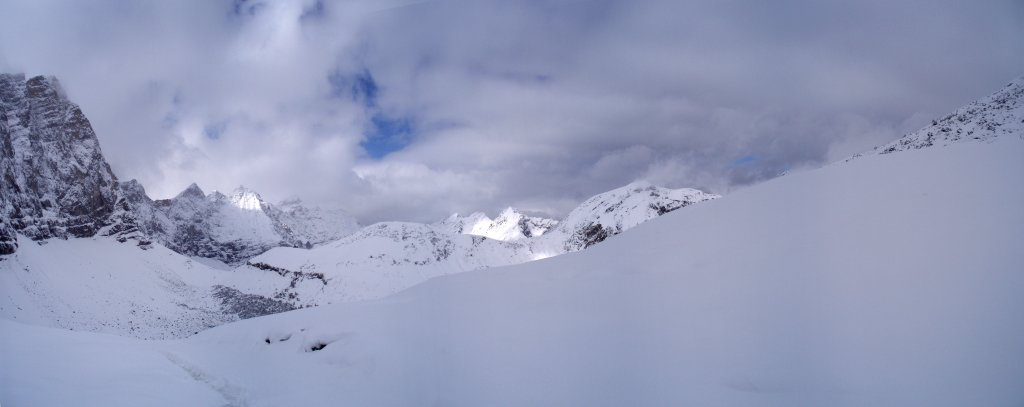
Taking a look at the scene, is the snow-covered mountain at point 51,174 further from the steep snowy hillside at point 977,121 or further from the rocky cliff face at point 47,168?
the steep snowy hillside at point 977,121

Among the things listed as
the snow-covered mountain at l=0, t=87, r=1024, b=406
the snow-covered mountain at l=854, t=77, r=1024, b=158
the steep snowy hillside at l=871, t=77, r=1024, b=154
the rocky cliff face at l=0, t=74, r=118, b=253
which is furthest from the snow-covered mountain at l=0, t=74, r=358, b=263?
the snow-covered mountain at l=854, t=77, r=1024, b=158

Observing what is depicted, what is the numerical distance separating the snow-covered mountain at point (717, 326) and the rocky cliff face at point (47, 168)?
371ft

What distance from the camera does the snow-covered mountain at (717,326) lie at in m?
4.70

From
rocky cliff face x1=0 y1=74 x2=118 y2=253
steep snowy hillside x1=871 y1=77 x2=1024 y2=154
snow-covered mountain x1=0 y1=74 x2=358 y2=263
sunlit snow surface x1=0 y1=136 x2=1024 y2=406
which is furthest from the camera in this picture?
snow-covered mountain x1=0 y1=74 x2=358 y2=263

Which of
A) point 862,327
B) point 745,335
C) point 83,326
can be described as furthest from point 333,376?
point 83,326

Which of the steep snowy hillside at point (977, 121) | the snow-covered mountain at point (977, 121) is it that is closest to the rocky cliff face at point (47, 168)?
the steep snowy hillside at point (977, 121)

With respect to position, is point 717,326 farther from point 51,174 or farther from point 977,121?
point 51,174

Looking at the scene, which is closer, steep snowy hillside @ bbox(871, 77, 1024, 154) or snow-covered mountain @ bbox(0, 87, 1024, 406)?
snow-covered mountain @ bbox(0, 87, 1024, 406)

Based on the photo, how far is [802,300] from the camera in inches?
245

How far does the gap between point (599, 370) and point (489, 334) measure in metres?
2.72

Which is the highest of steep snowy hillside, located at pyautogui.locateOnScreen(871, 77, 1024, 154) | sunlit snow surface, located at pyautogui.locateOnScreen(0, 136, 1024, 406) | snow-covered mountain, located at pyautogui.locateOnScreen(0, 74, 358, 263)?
Answer: snow-covered mountain, located at pyautogui.locateOnScreen(0, 74, 358, 263)

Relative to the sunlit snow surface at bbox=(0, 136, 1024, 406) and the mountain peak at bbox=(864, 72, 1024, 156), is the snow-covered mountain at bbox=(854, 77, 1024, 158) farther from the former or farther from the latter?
the sunlit snow surface at bbox=(0, 136, 1024, 406)

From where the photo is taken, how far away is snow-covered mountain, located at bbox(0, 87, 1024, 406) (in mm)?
4695

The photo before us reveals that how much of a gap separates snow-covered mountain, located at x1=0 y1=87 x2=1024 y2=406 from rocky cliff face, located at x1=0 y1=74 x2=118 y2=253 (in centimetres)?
11316
